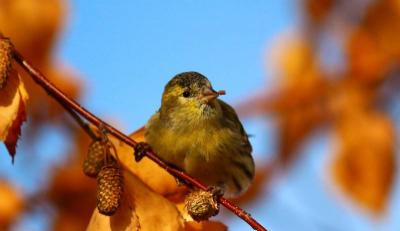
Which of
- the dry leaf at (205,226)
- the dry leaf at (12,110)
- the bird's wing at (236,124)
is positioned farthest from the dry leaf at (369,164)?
the dry leaf at (12,110)

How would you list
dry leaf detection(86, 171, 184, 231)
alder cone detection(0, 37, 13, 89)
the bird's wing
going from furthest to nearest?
the bird's wing → dry leaf detection(86, 171, 184, 231) → alder cone detection(0, 37, 13, 89)

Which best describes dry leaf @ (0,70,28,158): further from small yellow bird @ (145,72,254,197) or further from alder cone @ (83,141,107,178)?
small yellow bird @ (145,72,254,197)

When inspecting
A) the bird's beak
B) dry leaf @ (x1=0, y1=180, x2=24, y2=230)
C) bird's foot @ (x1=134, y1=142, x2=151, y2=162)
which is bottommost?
dry leaf @ (x1=0, y1=180, x2=24, y2=230)

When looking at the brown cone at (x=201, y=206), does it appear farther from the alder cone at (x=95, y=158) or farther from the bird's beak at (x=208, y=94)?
the bird's beak at (x=208, y=94)

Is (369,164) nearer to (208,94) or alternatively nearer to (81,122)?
(208,94)

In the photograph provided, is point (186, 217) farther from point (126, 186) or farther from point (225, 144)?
point (225, 144)

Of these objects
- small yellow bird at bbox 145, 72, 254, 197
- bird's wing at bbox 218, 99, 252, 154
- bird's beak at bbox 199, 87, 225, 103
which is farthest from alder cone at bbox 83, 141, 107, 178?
bird's wing at bbox 218, 99, 252, 154
